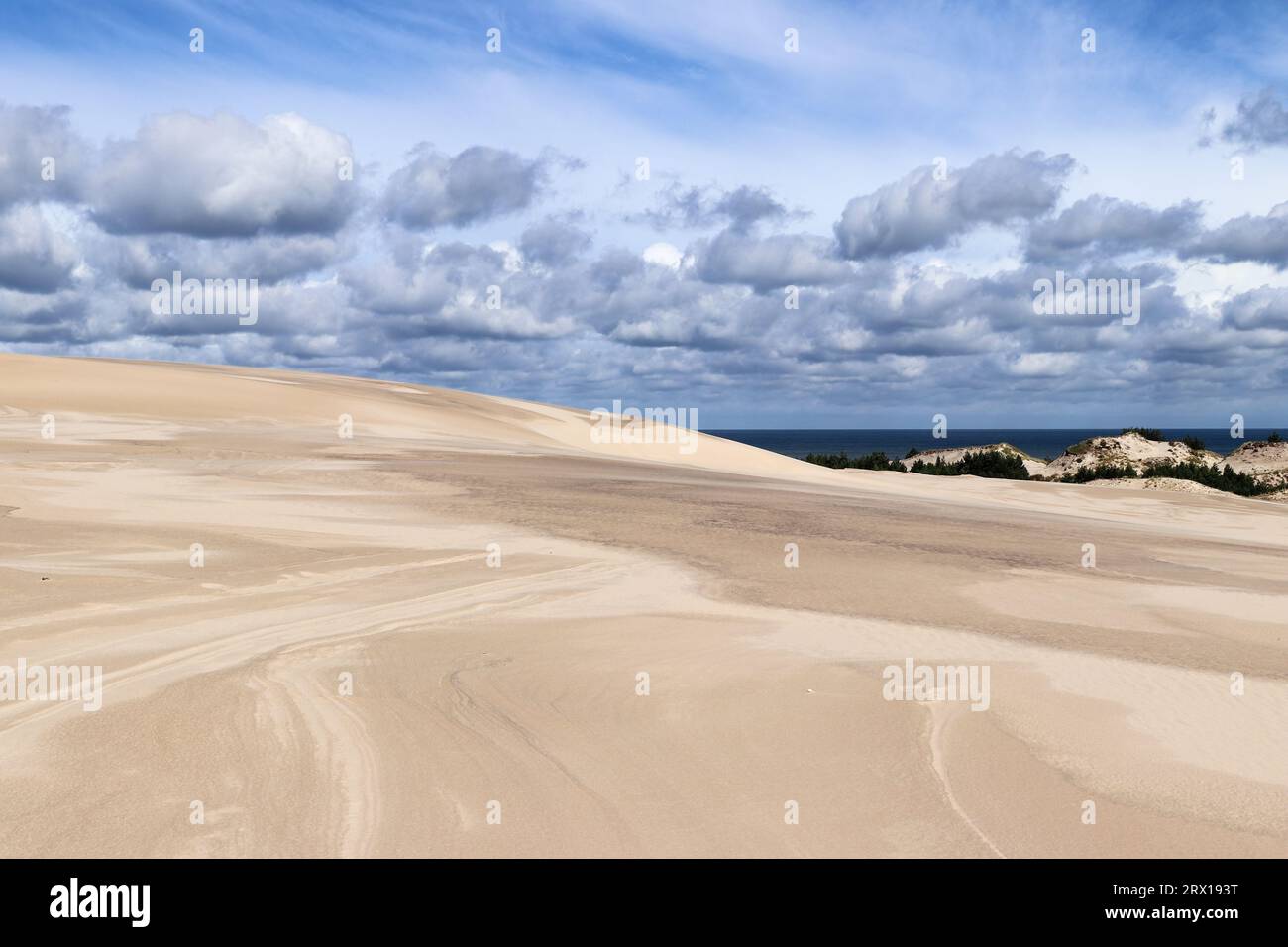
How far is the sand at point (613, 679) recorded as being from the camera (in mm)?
4703

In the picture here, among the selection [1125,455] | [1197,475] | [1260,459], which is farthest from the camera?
[1260,459]

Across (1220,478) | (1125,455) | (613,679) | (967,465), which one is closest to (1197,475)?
(1220,478)

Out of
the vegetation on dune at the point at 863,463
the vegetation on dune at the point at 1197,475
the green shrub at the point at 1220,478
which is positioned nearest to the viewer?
the green shrub at the point at 1220,478

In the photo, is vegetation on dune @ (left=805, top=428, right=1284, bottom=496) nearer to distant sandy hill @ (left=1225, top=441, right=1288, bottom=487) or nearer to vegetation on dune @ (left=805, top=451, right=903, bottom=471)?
vegetation on dune @ (left=805, top=451, right=903, bottom=471)

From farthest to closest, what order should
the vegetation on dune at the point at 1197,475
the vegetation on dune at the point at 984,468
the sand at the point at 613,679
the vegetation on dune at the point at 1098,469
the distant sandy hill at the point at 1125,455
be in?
the distant sandy hill at the point at 1125,455 < the vegetation on dune at the point at 984,468 < the vegetation on dune at the point at 1098,469 < the vegetation on dune at the point at 1197,475 < the sand at the point at 613,679

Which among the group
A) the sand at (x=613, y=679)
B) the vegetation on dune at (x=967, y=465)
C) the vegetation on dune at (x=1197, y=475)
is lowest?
the sand at (x=613, y=679)

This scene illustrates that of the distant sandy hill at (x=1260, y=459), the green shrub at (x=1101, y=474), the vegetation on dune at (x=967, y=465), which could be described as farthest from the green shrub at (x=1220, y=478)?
the vegetation on dune at (x=967, y=465)

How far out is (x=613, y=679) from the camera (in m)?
6.96

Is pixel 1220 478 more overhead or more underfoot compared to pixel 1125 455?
more underfoot

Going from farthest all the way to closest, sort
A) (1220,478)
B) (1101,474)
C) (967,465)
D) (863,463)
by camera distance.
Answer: (863,463), (967,465), (1101,474), (1220,478)

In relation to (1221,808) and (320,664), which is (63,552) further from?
(1221,808)

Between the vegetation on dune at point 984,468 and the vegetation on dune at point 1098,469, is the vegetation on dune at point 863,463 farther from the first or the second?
the vegetation on dune at point 984,468

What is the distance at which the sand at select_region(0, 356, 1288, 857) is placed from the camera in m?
4.70

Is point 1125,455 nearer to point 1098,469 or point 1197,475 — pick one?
point 1098,469
